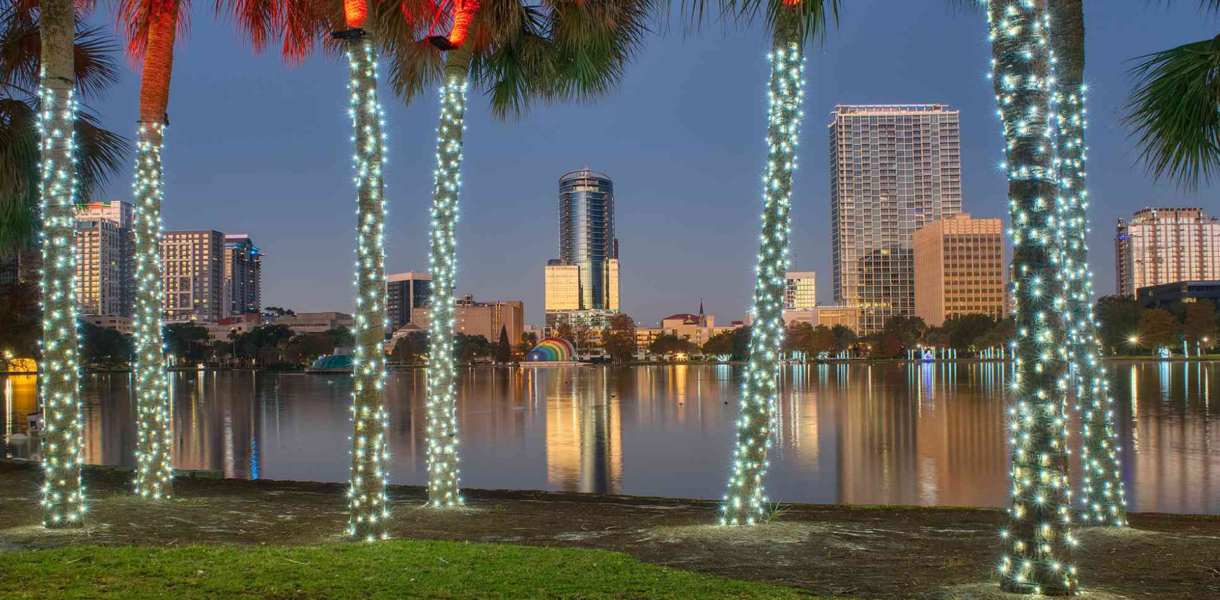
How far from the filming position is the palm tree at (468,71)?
10.9 m

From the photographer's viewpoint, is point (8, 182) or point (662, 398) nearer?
point (8, 182)

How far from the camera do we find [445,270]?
37.7 ft

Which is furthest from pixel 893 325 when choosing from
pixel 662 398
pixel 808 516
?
pixel 808 516

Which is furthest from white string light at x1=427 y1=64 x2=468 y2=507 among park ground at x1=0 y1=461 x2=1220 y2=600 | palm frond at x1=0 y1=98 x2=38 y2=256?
palm frond at x1=0 y1=98 x2=38 y2=256

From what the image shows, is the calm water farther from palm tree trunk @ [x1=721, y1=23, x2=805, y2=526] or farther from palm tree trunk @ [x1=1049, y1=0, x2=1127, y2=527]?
palm tree trunk @ [x1=721, y1=23, x2=805, y2=526]

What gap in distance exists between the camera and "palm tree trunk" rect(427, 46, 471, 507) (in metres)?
11.3

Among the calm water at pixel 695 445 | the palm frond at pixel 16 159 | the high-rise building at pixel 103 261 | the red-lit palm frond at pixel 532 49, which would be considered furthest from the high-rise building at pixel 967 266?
the palm frond at pixel 16 159

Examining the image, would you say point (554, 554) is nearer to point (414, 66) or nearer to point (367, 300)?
point (367, 300)

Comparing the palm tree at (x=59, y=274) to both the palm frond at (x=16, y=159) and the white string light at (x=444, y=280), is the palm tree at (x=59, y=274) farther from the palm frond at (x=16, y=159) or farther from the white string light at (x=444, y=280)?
the white string light at (x=444, y=280)

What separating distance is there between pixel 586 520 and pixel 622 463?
11853 millimetres

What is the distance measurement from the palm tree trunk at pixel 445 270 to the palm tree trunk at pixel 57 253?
4175 millimetres

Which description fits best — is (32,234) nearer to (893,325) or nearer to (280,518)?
(280,518)

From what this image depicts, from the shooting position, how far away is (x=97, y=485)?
13820mm

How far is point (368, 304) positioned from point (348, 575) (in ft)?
10.0
